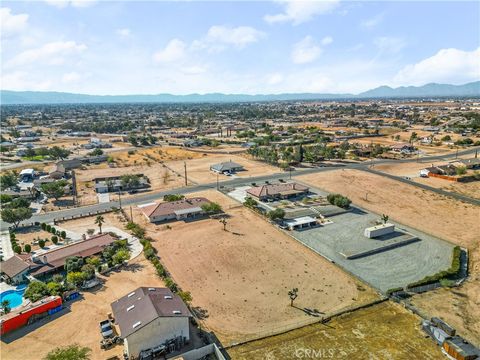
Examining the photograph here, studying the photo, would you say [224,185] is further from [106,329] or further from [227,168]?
[106,329]

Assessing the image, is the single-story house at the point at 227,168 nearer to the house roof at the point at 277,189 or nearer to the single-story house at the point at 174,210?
the house roof at the point at 277,189

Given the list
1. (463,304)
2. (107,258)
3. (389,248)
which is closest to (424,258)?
(389,248)

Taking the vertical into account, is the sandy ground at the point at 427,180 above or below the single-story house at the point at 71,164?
below

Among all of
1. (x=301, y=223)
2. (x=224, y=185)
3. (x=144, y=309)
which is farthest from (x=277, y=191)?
(x=144, y=309)

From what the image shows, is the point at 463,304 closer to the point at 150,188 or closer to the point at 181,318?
the point at 181,318

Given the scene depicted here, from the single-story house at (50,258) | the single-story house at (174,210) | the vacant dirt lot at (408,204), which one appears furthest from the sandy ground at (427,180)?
the single-story house at (50,258)

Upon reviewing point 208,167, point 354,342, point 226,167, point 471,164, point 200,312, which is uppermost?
point 471,164
